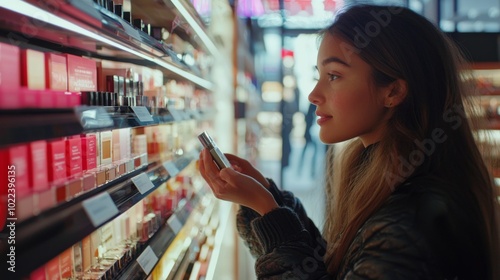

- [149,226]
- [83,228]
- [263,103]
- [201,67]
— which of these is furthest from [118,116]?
[263,103]

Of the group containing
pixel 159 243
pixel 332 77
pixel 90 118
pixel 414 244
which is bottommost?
pixel 159 243

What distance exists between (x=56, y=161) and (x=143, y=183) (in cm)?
38

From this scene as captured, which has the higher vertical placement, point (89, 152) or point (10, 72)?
point (10, 72)

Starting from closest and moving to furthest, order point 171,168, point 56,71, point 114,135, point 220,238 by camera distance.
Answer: point 56,71 → point 114,135 → point 171,168 → point 220,238

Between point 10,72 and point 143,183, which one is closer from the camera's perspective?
point 10,72

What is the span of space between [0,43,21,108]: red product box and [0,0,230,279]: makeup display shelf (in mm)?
24

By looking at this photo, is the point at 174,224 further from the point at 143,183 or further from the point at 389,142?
the point at 389,142

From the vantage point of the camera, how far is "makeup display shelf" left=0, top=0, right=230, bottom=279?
0.70m

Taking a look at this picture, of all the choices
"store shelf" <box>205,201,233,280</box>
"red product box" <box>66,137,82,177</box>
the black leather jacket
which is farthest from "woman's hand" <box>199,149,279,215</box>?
"store shelf" <box>205,201,233,280</box>

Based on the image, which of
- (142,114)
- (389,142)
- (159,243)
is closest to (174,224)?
(159,243)

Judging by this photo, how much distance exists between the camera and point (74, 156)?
3.38 feet

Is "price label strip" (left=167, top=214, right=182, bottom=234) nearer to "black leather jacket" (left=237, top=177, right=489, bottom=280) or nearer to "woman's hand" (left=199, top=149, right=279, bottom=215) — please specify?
"woman's hand" (left=199, top=149, right=279, bottom=215)

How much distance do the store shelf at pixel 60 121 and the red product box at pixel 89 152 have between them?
100mm

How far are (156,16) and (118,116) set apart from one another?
66cm
